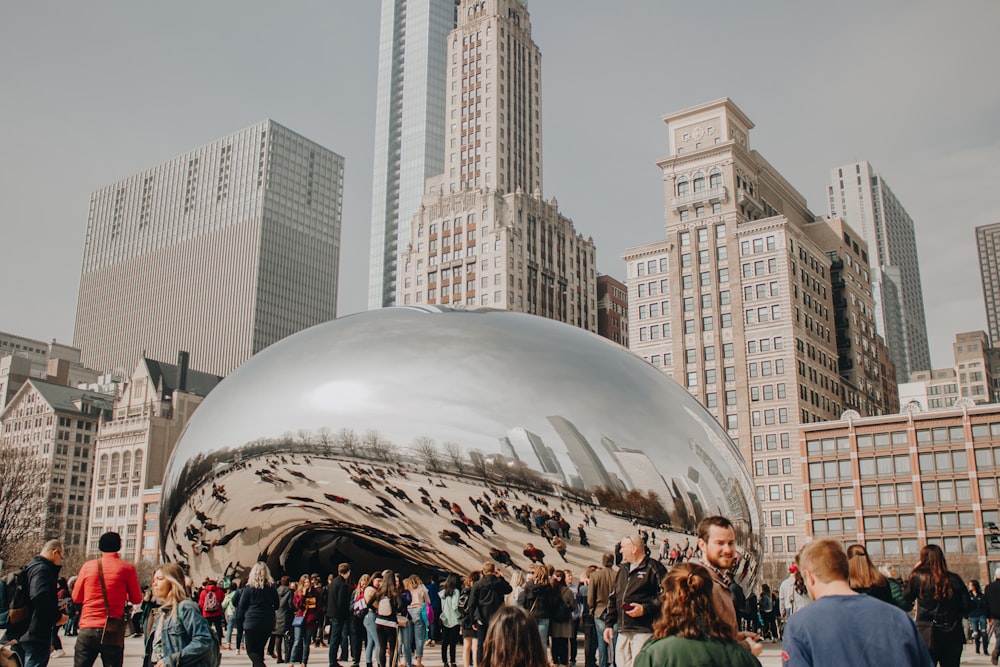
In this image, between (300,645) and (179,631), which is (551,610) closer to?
(300,645)

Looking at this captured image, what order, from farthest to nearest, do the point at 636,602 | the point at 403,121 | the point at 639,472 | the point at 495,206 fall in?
the point at 403,121
the point at 495,206
the point at 639,472
the point at 636,602

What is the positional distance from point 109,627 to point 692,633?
5.38 m

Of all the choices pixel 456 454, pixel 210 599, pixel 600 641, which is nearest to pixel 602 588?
pixel 600 641

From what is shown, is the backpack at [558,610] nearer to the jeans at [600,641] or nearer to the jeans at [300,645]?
the jeans at [600,641]

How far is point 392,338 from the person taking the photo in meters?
10.2

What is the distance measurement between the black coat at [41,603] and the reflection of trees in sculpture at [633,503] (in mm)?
5057

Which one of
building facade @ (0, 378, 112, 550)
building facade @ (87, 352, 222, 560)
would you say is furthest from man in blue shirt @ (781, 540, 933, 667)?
building facade @ (0, 378, 112, 550)

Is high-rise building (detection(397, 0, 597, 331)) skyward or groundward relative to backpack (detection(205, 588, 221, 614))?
skyward

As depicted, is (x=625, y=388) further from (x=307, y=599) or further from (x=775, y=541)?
(x=775, y=541)

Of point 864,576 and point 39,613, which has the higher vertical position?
point 864,576

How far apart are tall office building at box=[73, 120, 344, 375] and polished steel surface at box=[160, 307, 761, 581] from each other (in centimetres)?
13922

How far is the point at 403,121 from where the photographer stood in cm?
16262

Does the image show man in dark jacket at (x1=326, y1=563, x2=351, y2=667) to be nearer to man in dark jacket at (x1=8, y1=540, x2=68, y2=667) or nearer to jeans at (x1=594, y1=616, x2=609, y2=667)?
jeans at (x1=594, y1=616, x2=609, y2=667)

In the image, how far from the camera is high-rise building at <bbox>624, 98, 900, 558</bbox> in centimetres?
7762
